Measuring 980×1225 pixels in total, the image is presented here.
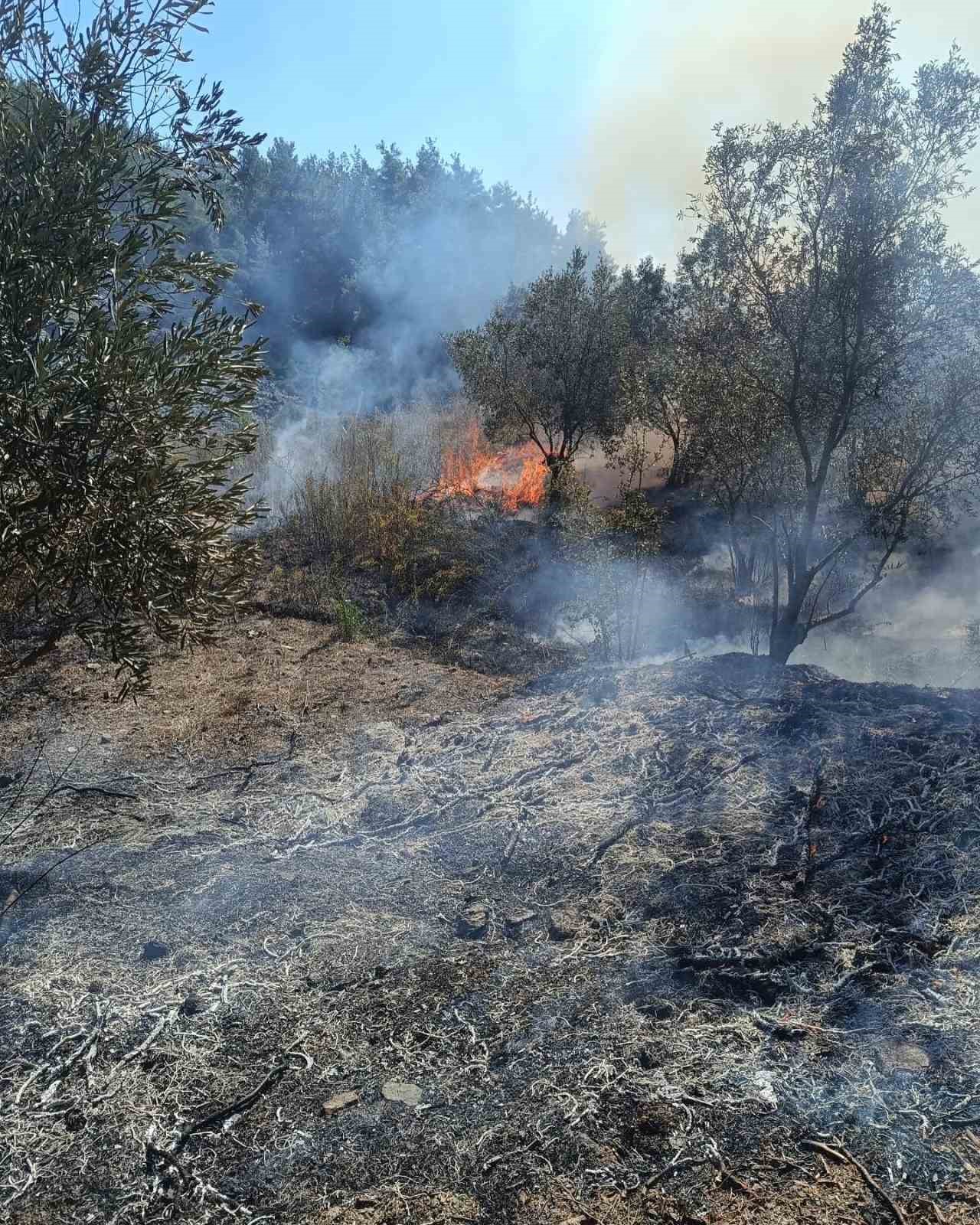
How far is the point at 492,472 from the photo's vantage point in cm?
2052

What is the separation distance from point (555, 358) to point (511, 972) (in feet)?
50.4

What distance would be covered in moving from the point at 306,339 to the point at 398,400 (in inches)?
299

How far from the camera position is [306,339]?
107ft

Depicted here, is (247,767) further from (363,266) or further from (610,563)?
(363,266)

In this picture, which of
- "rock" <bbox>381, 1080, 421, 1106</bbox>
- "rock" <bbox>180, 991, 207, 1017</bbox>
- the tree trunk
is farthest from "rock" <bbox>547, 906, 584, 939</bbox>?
the tree trunk

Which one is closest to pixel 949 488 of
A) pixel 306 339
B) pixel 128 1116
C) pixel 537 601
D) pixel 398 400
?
pixel 537 601

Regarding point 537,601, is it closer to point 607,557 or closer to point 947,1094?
point 607,557

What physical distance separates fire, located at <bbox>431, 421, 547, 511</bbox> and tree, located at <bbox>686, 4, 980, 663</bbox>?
26.0ft

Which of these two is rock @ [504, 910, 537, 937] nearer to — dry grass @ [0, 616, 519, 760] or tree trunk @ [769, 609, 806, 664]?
dry grass @ [0, 616, 519, 760]

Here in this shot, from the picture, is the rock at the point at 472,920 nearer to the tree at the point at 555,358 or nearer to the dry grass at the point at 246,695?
the dry grass at the point at 246,695

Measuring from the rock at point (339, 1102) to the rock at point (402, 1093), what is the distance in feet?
0.39

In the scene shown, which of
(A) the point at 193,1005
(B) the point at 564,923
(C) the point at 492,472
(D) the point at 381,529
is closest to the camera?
(A) the point at 193,1005

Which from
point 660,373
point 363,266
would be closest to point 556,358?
point 660,373

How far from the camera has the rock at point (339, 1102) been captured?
352cm
